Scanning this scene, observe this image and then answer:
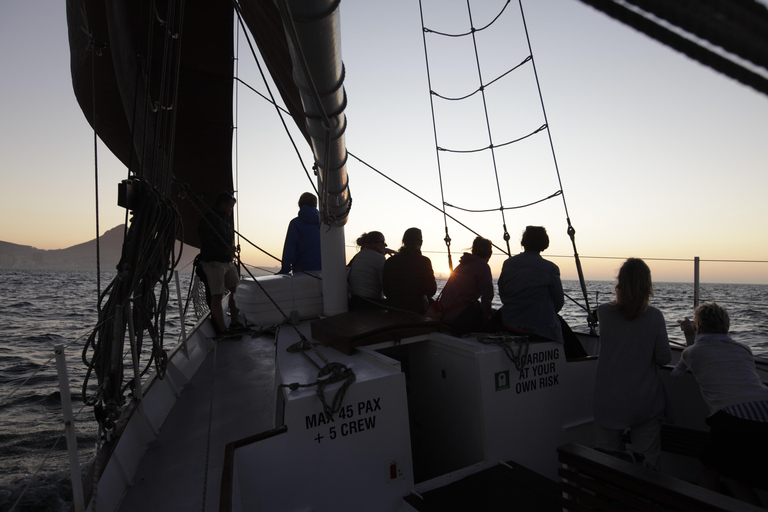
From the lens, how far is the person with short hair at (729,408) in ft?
6.83

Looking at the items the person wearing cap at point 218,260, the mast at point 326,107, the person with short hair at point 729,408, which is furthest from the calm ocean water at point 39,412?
the person with short hair at point 729,408

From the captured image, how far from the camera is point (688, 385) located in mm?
Result: 3170

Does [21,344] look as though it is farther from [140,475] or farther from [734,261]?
[734,261]

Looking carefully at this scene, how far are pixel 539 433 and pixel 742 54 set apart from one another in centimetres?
306

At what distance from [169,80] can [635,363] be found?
3.49 meters

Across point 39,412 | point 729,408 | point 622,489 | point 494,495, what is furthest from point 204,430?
point 39,412

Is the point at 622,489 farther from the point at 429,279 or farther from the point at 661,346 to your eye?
the point at 429,279

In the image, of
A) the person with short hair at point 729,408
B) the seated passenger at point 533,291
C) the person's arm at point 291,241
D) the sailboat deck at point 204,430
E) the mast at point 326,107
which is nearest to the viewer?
the mast at point 326,107

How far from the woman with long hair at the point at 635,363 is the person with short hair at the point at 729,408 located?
7.8 inches

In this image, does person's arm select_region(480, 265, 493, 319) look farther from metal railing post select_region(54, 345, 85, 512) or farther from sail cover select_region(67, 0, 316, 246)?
metal railing post select_region(54, 345, 85, 512)

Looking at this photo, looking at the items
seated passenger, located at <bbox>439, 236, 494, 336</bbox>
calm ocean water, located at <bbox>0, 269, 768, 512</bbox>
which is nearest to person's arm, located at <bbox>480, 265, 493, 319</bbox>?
seated passenger, located at <bbox>439, 236, 494, 336</bbox>

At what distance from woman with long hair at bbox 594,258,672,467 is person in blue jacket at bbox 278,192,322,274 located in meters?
3.56

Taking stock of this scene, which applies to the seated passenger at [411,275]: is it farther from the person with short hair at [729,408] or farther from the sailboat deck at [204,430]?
the person with short hair at [729,408]

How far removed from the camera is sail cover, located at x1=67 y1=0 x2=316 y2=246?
2973mm
